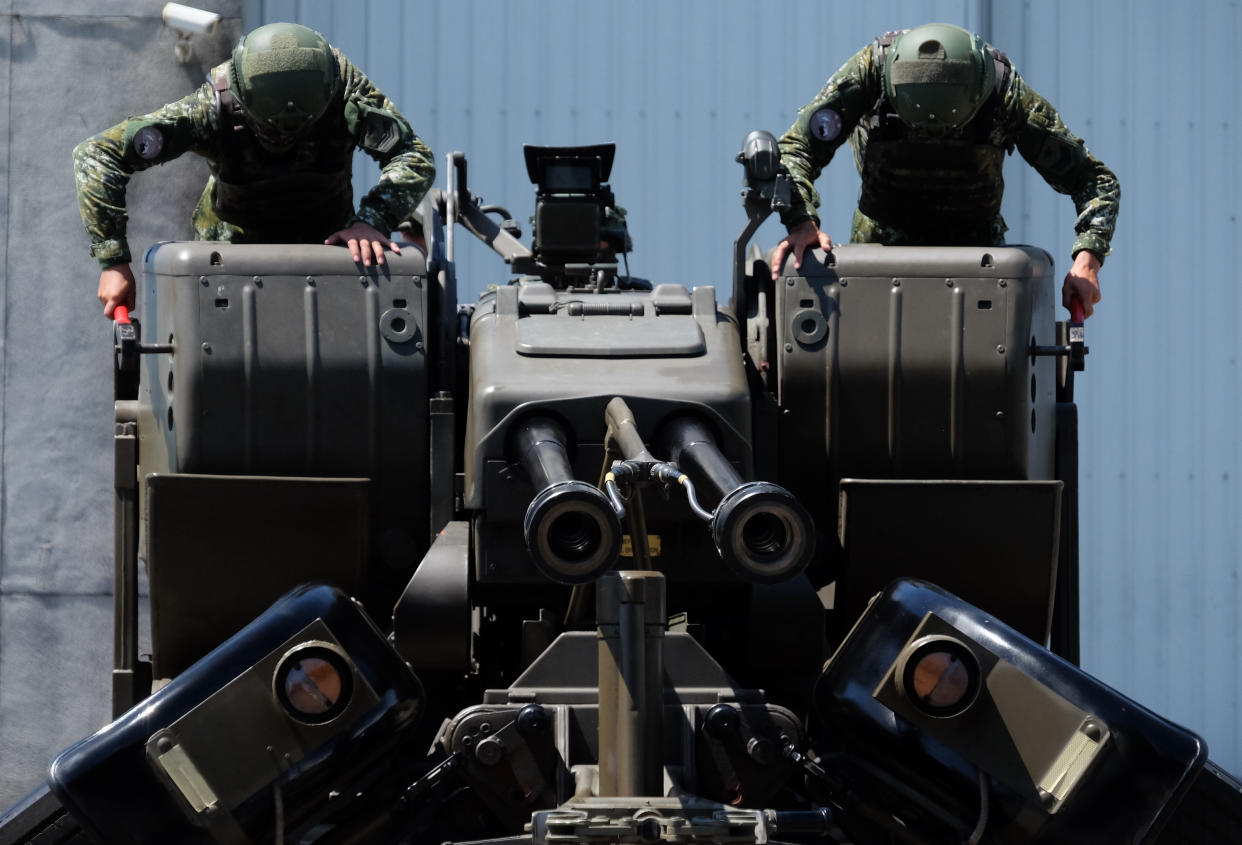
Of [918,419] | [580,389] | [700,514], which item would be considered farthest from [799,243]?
[700,514]

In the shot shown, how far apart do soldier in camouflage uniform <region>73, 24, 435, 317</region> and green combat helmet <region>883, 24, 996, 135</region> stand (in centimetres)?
153

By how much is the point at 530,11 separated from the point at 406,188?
402 cm

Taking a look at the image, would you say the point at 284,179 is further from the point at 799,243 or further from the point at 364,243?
the point at 799,243

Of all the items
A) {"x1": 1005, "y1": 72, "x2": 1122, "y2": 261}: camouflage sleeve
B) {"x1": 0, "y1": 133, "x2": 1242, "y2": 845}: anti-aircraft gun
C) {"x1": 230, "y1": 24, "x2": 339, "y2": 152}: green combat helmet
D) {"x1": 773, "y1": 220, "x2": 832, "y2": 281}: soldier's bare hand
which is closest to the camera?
{"x1": 0, "y1": 133, "x2": 1242, "y2": 845}: anti-aircraft gun

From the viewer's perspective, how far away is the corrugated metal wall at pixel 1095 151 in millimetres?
9727

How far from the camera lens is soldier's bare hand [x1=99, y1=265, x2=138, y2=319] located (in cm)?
572

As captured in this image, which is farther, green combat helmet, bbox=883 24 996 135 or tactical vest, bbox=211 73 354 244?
tactical vest, bbox=211 73 354 244

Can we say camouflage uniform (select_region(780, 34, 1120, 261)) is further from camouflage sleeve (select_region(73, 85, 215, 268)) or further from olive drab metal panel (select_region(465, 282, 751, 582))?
camouflage sleeve (select_region(73, 85, 215, 268))

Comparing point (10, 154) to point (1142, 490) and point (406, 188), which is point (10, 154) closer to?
point (406, 188)

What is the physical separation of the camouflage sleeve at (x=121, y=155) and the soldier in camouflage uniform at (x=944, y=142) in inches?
74.1

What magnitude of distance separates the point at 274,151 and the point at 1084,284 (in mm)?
2601

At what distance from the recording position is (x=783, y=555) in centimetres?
379

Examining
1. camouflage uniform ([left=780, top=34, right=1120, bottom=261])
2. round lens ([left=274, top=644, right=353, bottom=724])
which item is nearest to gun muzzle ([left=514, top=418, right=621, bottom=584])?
round lens ([left=274, top=644, right=353, bottom=724])

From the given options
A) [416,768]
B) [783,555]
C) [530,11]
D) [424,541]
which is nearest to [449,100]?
[530,11]
